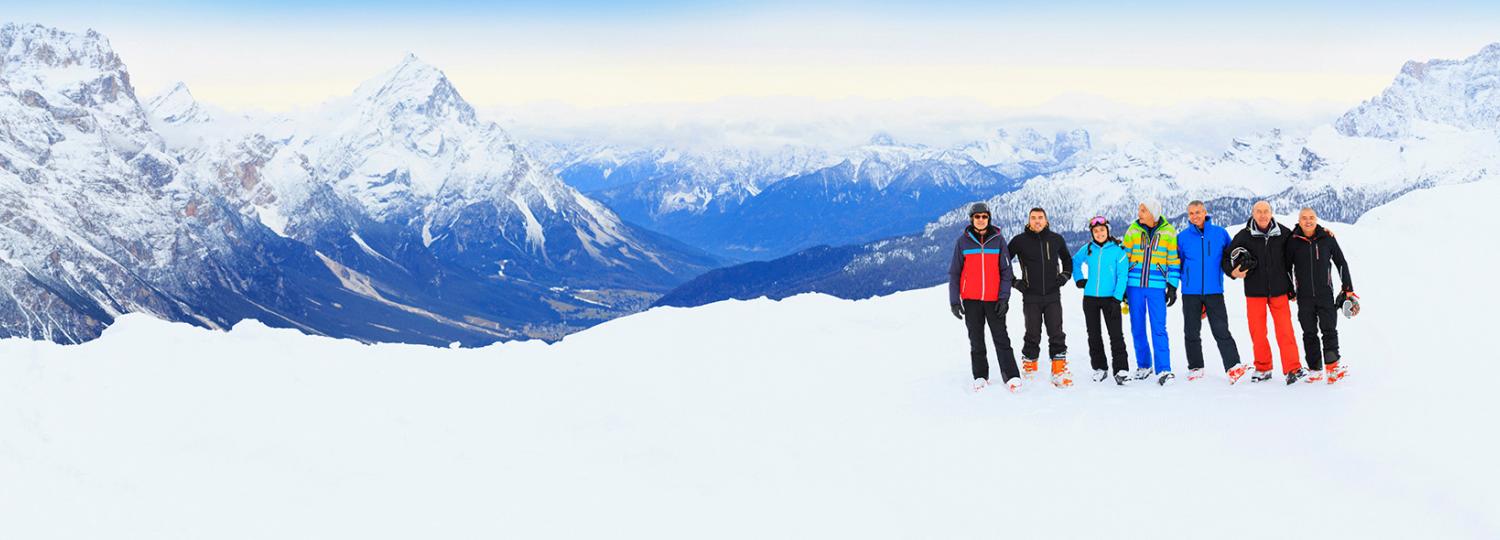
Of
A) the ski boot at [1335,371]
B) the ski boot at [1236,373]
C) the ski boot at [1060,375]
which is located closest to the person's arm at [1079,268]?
the ski boot at [1060,375]

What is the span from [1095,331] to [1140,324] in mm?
727

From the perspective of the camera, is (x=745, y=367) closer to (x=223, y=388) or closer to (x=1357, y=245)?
(x=223, y=388)

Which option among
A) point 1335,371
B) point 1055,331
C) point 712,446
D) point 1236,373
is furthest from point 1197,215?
point 712,446

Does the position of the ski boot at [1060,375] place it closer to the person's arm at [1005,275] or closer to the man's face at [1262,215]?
the person's arm at [1005,275]

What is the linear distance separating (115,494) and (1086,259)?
570 inches

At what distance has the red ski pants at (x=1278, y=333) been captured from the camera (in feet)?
50.2

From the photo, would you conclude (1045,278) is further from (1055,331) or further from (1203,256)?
(1203,256)

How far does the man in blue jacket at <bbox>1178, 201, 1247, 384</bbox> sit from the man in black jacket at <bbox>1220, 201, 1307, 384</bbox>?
0.72 feet

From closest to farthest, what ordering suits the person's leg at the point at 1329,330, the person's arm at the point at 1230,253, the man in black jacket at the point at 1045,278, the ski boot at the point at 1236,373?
the person's leg at the point at 1329,330 → the ski boot at the point at 1236,373 → the person's arm at the point at 1230,253 → the man in black jacket at the point at 1045,278

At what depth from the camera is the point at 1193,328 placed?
16.2 meters

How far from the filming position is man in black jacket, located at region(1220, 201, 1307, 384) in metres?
15.6

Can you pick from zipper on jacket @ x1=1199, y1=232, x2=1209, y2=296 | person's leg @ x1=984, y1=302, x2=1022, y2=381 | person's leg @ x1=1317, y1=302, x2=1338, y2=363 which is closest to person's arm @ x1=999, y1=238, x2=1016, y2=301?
person's leg @ x1=984, y1=302, x2=1022, y2=381

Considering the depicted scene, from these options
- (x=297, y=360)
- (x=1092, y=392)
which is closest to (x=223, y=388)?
(x=297, y=360)

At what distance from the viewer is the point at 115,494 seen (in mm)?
11477
